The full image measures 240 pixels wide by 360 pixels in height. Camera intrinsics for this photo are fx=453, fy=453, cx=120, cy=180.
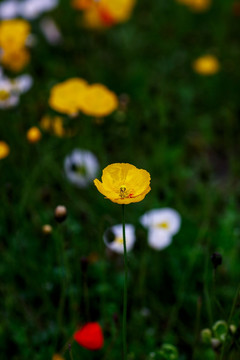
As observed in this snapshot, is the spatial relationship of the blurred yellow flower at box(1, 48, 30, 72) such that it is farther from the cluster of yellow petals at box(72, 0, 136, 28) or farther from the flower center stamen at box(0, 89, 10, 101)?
the cluster of yellow petals at box(72, 0, 136, 28)

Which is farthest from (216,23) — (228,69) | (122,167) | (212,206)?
(122,167)

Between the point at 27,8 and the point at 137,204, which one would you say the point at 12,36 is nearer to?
the point at 137,204

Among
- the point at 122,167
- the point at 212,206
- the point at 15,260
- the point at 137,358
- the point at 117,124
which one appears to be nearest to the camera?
the point at 122,167

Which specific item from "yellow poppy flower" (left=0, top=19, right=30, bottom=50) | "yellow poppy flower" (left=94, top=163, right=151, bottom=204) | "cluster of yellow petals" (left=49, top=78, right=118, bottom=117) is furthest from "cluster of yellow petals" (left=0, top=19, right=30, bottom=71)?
"yellow poppy flower" (left=94, top=163, right=151, bottom=204)

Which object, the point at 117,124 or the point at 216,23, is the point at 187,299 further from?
the point at 216,23

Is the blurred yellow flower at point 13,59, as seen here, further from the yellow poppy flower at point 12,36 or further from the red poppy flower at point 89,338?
the red poppy flower at point 89,338

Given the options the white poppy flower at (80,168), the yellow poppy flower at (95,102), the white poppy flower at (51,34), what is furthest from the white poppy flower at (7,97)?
the white poppy flower at (51,34)
